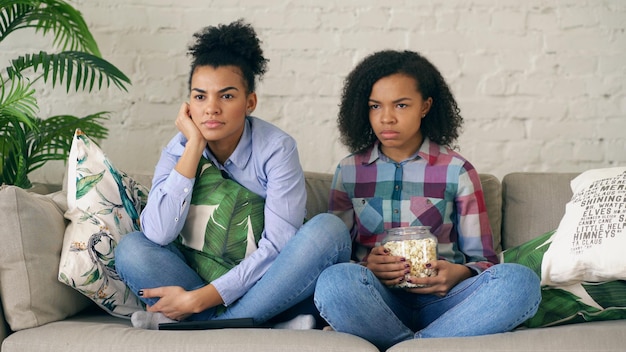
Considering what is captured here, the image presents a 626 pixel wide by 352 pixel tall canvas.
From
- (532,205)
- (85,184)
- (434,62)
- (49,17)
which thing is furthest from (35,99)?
(532,205)

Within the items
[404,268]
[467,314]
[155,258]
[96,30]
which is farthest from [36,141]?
[467,314]

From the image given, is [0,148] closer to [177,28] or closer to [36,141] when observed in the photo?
[36,141]

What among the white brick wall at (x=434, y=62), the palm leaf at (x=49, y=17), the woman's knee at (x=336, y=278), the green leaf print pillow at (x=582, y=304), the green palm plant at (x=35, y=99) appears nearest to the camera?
the woman's knee at (x=336, y=278)

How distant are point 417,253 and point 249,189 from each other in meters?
0.45

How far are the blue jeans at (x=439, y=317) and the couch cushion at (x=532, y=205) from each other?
47 centimetres

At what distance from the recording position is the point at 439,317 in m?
1.82

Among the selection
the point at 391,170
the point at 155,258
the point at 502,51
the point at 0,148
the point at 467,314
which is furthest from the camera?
the point at 502,51

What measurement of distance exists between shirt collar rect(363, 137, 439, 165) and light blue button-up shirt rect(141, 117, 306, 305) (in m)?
0.27

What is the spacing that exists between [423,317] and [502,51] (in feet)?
3.77

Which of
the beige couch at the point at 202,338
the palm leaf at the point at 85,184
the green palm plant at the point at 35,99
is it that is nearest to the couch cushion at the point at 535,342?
the beige couch at the point at 202,338

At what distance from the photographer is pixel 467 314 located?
68.7 inches

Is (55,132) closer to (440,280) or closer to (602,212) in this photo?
(440,280)

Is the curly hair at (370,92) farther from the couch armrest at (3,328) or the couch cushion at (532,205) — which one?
the couch armrest at (3,328)

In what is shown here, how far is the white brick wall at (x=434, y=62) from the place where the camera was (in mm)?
2736
